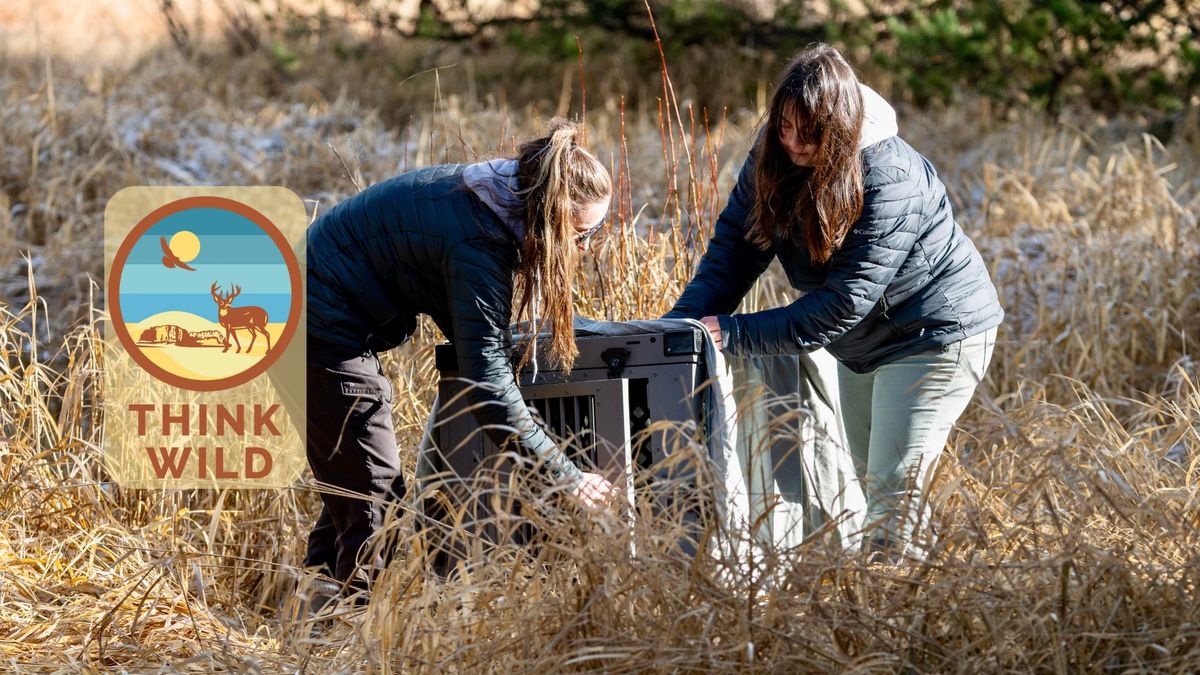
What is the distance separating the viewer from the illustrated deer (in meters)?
3.73

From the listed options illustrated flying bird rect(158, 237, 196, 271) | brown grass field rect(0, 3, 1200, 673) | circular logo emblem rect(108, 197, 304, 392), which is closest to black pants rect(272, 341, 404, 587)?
brown grass field rect(0, 3, 1200, 673)

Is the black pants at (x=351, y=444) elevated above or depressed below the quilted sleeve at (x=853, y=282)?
below

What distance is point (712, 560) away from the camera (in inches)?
93.1

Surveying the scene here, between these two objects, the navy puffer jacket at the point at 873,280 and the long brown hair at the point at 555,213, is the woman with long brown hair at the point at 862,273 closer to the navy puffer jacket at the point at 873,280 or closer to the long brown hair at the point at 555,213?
the navy puffer jacket at the point at 873,280

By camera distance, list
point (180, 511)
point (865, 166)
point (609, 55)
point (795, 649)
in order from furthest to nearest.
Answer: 1. point (609, 55)
2. point (180, 511)
3. point (865, 166)
4. point (795, 649)

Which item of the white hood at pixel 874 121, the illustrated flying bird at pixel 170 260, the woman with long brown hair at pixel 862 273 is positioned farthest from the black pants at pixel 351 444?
the illustrated flying bird at pixel 170 260

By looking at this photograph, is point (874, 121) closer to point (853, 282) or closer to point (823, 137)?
point (823, 137)

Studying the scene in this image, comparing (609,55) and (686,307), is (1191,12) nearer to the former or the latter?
(609,55)

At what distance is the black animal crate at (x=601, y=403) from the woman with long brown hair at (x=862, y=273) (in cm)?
15

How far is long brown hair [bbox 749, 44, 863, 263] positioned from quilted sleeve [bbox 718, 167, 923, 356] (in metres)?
0.04

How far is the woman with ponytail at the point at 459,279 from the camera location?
2.57 m

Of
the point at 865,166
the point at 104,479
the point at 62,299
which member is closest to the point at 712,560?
the point at 865,166

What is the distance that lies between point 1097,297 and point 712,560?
359cm

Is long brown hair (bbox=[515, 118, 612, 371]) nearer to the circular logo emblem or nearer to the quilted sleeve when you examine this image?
the quilted sleeve
